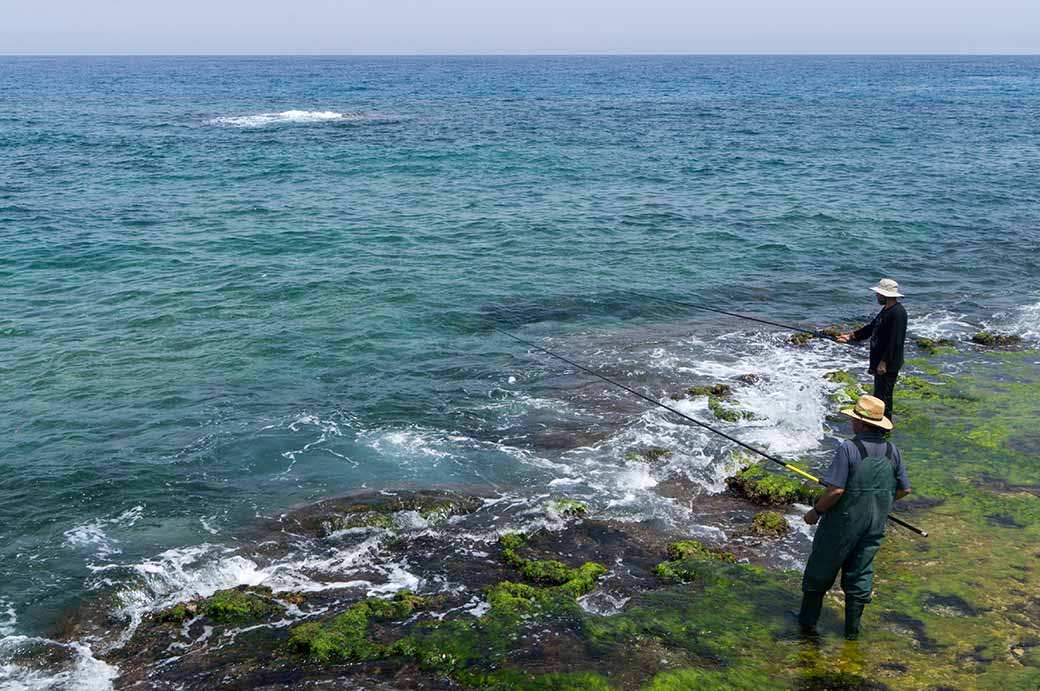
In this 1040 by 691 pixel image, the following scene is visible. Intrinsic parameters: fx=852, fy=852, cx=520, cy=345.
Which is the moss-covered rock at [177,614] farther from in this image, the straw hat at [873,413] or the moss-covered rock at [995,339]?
the moss-covered rock at [995,339]

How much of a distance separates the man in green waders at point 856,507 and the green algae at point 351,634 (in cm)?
378

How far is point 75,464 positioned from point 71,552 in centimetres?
234

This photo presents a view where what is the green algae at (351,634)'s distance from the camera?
24.9ft

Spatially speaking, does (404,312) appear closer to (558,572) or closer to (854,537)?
(558,572)

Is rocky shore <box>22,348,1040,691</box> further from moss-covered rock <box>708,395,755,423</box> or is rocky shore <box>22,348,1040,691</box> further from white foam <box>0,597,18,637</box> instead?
moss-covered rock <box>708,395,755,423</box>

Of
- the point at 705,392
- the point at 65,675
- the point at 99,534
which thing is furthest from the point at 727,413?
the point at 65,675

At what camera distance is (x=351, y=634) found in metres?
7.87

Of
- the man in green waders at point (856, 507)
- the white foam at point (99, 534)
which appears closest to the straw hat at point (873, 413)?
the man in green waders at point (856, 507)

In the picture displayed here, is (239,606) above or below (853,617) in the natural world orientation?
below

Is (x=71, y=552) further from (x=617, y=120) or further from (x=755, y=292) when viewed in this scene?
(x=617, y=120)

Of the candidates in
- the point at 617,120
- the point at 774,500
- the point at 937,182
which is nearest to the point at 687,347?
the point at 774,500

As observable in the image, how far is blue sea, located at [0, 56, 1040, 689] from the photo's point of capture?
1100cm

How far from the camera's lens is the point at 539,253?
23.0 m

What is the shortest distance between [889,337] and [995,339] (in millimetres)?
7110
